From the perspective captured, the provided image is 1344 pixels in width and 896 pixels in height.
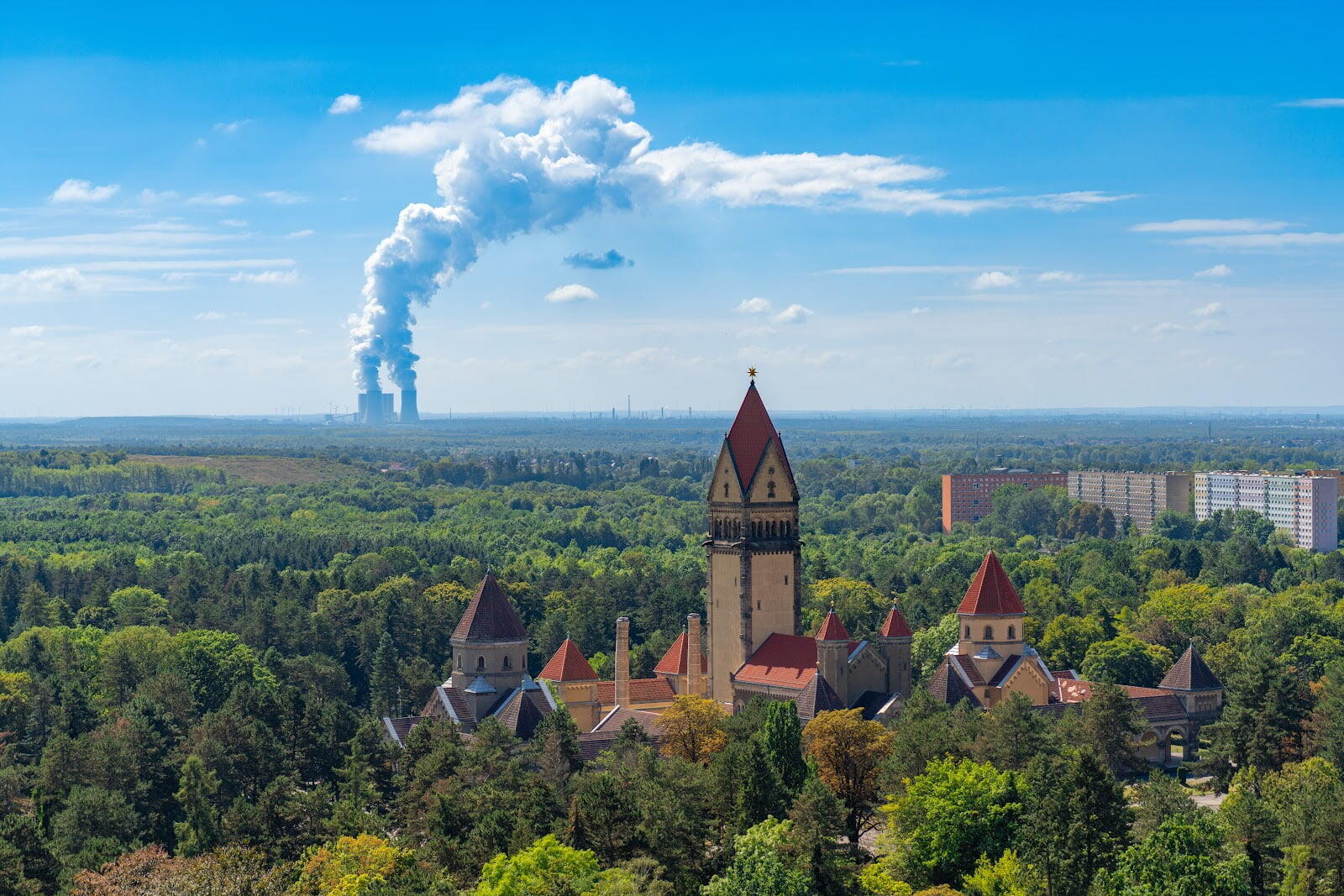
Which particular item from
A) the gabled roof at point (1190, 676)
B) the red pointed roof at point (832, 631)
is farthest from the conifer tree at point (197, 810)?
the gabled roof at point (1190, 676)

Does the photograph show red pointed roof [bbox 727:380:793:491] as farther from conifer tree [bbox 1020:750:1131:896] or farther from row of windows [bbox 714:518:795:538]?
conifer tree [bbox 1020:750:1131:896]

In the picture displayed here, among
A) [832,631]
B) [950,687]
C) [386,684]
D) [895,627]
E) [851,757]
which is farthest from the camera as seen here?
[386,684]

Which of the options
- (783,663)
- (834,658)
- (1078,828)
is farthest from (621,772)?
(1078,828)

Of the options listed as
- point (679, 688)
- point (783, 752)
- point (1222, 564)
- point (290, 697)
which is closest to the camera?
point (783, 752)

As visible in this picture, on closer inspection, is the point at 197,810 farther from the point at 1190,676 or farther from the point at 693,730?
the point at 1190,676

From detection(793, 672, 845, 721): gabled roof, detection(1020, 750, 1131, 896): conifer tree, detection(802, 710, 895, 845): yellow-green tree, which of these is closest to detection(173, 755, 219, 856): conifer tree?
detection(802, 710, 895, 845): yellow-green tree

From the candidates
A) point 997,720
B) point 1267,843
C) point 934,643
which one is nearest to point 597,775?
point 997,720

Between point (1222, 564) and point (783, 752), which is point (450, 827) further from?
point (1222, 564)
